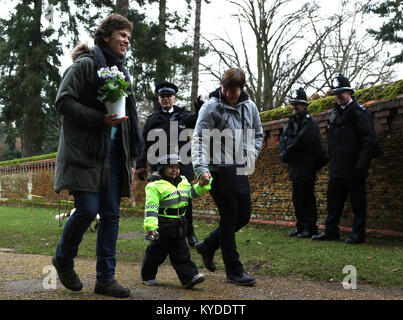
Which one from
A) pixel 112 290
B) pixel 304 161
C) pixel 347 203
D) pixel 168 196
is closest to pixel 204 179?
pixel 168 196

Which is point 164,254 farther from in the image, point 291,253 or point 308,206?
point 308,206

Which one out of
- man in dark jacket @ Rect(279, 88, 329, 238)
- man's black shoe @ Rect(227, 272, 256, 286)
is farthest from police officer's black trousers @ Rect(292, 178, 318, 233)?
man's black shoe @ Rect(227, 272, 256, 286)

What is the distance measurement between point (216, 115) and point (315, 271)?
73.4 inches

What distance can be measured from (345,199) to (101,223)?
165 inches

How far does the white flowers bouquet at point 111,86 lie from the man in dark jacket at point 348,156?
3.83 meters

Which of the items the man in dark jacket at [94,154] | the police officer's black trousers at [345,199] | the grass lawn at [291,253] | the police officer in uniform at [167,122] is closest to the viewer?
the man in dark jacket at [94,154]

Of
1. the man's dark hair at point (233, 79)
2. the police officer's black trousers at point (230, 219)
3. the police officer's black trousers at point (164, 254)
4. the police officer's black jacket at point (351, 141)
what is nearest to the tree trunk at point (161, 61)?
the police officer's black jacket at point (351, 141)

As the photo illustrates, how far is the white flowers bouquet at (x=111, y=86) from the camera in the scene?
3.48m

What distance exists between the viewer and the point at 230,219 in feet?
13.9

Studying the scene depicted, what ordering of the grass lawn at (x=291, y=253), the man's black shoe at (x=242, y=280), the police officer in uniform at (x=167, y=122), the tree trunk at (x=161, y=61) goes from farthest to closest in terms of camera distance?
the tree trunk at (x=161, y=61) → the police officer in uniform at (x=167, y=122) → the grass lawn at (x=291, y=253) → the man's black shoe at (x=242, y=280)

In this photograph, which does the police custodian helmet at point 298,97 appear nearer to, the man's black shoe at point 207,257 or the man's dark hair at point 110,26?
the man's black shoe at point 207,257

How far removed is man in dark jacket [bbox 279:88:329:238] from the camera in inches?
281

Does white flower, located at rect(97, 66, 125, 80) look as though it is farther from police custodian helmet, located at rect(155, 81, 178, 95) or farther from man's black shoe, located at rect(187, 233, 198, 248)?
man's black shoe, located at rect(187, 233, 198, 248)

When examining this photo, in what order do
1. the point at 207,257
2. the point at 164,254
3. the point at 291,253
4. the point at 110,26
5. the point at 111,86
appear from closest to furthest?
the point at 111,86
the point at 110,26
the point at 164,254
the point at 207,257
the point at 291,253
